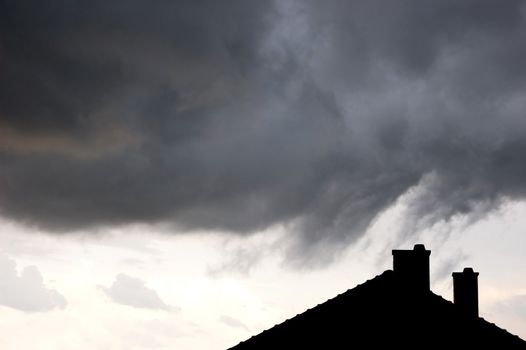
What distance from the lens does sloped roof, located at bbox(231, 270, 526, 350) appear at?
21.7 m

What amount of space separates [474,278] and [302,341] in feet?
20.2

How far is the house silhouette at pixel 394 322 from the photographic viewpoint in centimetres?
2169

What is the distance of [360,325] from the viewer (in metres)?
22.1

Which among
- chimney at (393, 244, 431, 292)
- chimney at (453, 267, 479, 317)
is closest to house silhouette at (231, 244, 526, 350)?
chimney at (393, 244, 431, 292)

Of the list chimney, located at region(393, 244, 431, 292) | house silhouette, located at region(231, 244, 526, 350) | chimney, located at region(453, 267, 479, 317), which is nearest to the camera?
house silhouette, located at region(231, 244, 526, 350)

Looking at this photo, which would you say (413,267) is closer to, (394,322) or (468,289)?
(394,322)

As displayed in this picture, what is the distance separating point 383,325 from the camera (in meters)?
22.0

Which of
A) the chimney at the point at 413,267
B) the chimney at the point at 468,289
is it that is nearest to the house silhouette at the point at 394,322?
the chimney at the point at 413,267

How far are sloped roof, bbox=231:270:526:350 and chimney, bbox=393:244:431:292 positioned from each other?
0.19m

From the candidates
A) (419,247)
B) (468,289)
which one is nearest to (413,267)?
(419,247)

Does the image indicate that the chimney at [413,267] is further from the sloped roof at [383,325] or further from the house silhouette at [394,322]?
the sloped roof at [383,325]

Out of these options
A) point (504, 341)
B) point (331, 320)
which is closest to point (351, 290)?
point (331, 320)

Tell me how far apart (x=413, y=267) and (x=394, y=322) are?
1738mm

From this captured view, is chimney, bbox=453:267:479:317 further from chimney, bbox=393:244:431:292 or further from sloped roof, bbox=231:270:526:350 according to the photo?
sloped roof, bbox=231:270:526:350
